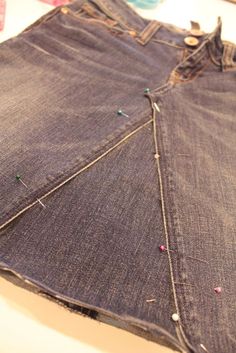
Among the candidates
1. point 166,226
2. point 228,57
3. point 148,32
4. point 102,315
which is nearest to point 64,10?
point 148,32

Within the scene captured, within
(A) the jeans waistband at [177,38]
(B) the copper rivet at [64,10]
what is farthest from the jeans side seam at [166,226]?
(B) the copper rivet at [64,10]

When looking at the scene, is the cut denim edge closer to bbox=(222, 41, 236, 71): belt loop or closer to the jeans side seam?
the jeans side seam

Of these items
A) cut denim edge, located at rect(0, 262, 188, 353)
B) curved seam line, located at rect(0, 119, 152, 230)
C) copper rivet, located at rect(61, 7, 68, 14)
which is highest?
copper rivet, located at rect(61, 7, 68, 14)

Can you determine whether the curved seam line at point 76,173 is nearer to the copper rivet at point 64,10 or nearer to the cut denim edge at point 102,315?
the cut denim edge at point 102,315

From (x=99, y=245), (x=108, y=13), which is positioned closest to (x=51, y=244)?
(x=99, y=245)

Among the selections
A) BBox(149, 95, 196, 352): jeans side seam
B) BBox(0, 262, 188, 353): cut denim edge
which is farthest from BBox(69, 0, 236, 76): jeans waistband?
BBox(0, 262, 188, 353): cut denim edge

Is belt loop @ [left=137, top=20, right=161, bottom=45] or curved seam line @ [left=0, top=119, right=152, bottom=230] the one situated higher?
belt loop @ [left=137, top=20, right=161, bottom=45]

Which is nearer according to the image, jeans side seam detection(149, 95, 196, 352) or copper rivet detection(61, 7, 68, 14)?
jeans side seam detection(149, 95, 196, 352)
